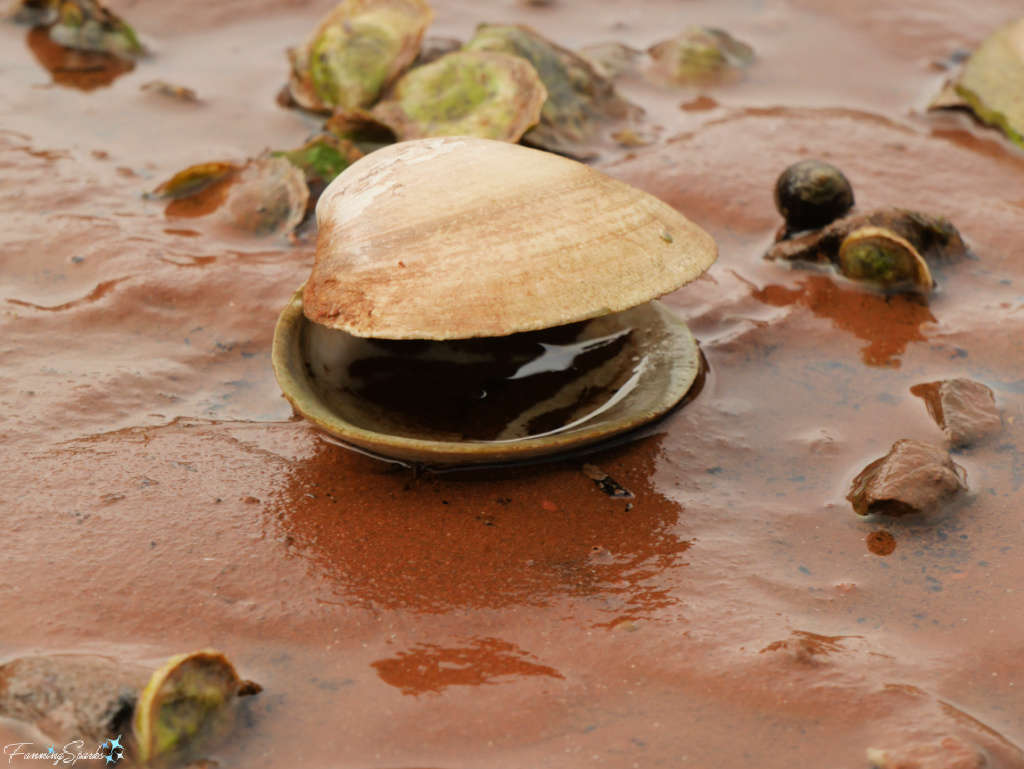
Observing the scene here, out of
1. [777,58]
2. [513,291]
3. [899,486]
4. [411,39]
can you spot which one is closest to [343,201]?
[513,291]

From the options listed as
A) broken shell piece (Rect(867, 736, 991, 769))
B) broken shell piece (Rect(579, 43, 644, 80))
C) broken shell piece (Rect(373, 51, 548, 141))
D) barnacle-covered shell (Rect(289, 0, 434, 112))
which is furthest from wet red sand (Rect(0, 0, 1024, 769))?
broken shell piece (Rect(579, 43, 644, 80))

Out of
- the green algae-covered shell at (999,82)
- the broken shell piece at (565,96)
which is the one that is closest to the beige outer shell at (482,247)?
the broken shell piece at (565,96)

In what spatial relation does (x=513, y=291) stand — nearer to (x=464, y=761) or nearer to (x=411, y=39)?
(x=464, y=761)

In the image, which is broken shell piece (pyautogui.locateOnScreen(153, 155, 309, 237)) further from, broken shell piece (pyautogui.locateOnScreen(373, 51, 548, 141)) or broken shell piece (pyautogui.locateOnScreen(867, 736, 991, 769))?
broken shell piece (pyautogui.locateOnScreen(867, 736, 991, 769))

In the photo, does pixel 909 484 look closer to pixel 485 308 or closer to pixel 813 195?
pixel 485 308

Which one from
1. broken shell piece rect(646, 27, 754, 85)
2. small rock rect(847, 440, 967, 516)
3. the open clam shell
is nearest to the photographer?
small rock rect(847, 440, 967, 516)

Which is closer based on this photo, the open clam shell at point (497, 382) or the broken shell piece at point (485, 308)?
the broken shell piece at point (485, 308)

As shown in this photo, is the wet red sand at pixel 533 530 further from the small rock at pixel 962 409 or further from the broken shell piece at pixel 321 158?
the broken shell piece at pixel 321 158
